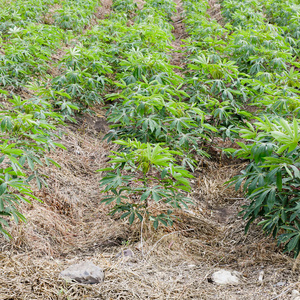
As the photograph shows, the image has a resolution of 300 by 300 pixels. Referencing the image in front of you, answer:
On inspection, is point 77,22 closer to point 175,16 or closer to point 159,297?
point 175,16

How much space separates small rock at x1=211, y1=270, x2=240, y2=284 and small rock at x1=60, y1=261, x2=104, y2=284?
28.5 inches

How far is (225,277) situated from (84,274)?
0.89 m

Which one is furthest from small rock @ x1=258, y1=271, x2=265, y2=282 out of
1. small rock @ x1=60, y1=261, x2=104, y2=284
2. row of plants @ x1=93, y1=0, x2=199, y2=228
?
small rock @ x1=60, y1=261, x2=104, y2=284

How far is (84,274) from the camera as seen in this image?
1.93m

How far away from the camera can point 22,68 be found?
4242 mm

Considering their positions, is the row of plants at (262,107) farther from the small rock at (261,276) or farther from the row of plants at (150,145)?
the row of plants at (150,145)

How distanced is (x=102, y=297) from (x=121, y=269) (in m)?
0.24

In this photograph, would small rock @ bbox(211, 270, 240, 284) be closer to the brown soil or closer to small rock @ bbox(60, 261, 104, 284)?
the brown soil

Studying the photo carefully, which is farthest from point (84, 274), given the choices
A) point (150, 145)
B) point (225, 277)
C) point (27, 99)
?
point (27, 99)

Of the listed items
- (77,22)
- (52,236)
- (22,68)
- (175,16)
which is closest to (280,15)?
(175,16)

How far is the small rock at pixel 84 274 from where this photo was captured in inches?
75.9

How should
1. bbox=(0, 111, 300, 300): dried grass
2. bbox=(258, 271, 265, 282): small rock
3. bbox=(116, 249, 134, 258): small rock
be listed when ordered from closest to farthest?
1. bbox=(0, 111, 300, 300): dried grass
2. bbox=(258, 271, 265, 282): small rock
3. bbox=(116, 249, 134, 258): small rock

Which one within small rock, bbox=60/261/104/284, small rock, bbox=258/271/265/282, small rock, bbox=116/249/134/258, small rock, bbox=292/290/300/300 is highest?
small rock, bbox=292/290/300/300

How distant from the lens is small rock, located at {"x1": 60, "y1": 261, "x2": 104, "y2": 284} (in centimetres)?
193
